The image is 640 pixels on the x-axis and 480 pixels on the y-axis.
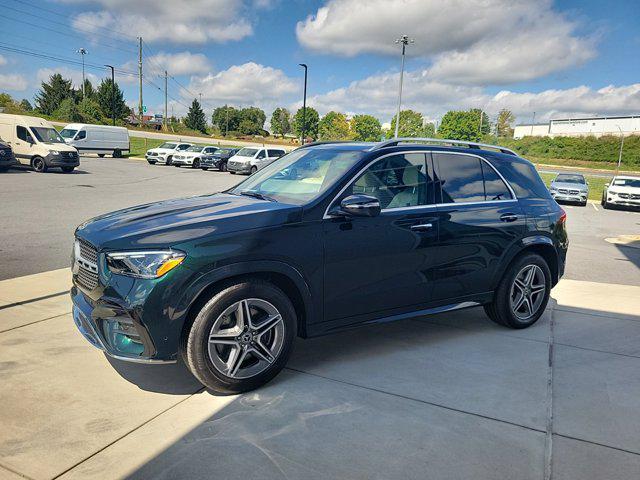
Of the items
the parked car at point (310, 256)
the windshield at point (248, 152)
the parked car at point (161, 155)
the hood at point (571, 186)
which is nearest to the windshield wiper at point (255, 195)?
the parked car at point (310, 256)

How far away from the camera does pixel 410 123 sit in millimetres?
130375

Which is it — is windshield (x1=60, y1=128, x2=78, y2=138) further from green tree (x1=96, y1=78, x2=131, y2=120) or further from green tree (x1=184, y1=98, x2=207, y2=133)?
green tree (x1=184, y1=98, x2=207, y2=133)

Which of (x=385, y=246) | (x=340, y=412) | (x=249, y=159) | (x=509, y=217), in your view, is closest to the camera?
(x=340, y=412)

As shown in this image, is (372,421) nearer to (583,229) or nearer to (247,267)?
(247,267)

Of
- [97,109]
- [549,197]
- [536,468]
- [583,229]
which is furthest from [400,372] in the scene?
[97,109]

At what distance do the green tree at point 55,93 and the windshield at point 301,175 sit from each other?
8885cm

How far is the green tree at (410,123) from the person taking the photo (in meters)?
119

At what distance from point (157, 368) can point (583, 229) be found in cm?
1302

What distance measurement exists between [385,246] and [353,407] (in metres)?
1.27

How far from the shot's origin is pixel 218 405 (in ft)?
10.9

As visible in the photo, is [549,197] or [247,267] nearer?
[247,267]

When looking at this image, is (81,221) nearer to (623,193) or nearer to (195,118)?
(623,193)

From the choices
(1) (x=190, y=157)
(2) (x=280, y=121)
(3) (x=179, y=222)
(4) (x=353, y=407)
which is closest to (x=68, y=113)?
(1) (x=190, y=157)

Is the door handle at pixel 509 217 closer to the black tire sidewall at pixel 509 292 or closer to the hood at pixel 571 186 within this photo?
the black tire sidewall at pixel 509 292
